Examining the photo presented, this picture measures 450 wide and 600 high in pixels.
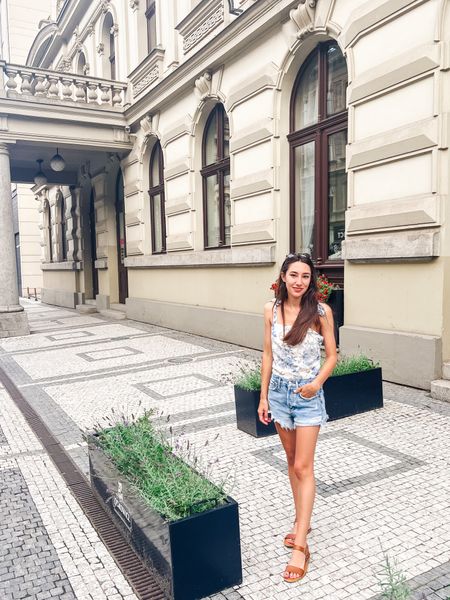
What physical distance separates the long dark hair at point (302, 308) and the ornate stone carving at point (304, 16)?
630 cm

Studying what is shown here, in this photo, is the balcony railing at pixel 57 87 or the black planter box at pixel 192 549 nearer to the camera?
the black planter box at pixel 192 549

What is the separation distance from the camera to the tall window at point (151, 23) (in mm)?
13289

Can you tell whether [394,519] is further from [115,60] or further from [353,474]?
[115,60]

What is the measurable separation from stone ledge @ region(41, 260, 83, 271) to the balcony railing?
7346mm

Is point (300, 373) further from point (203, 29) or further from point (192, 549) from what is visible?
point (203, 29)

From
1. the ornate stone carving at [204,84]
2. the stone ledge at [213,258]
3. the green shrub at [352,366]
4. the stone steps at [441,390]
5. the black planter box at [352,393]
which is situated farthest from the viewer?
the ornate stone carving at [204,84]

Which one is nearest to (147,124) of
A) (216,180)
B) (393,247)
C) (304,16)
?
(216,180)

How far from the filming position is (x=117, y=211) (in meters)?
16.9

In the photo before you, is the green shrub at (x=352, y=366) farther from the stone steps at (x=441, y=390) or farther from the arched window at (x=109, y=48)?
the arched window at (x=109, y=48)

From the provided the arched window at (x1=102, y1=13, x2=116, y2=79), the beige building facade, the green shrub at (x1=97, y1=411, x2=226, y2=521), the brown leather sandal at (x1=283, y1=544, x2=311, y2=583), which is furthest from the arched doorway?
the brown leather sandal at (x1=283, y1=544, x2=311, y2=583)

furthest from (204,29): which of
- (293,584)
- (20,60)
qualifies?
(20,60)

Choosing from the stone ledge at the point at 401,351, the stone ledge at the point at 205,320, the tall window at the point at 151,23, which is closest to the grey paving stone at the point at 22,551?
the stone ledge at the point at 401,351

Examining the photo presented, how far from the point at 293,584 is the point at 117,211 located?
15.5m

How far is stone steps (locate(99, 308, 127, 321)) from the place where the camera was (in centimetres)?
1543
